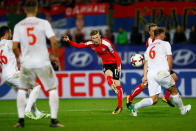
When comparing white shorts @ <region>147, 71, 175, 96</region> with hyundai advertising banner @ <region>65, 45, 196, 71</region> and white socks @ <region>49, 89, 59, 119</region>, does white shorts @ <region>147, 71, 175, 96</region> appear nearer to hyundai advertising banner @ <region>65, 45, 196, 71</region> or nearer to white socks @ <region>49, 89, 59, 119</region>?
white socks @ <region>49, 89, 59, 119</region>

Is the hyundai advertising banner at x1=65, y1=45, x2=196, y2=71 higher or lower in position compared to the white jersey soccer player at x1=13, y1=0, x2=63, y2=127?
lower

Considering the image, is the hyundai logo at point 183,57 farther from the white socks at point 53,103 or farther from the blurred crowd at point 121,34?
the white socks at point 53,103

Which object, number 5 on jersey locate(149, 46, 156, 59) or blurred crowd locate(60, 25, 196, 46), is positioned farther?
blurred crowd locate(60, 25, 196, 46)

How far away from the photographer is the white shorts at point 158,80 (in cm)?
903

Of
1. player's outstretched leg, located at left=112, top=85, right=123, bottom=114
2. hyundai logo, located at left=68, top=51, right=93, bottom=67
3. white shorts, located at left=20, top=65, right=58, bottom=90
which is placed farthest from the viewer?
hyundai logo, located at left=68, top=51, right=93, bottom=67

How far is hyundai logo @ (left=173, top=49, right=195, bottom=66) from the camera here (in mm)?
17438

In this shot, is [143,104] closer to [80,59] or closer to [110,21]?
[80,59]

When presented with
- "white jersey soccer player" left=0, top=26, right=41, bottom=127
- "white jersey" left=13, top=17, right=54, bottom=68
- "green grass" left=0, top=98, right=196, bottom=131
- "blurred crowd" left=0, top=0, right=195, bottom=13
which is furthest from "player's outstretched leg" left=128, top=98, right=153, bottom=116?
"blurred crowd" left=0, top=0, right=195, bottom=13

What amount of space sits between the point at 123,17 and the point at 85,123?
1112 cm

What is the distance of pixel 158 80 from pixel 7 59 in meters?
3.24

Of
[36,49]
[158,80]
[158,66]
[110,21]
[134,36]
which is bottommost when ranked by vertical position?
[158,80]

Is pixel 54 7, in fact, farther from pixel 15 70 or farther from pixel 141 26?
pixel 15 70

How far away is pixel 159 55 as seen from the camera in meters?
9.05

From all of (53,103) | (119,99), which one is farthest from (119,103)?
(53,103)
